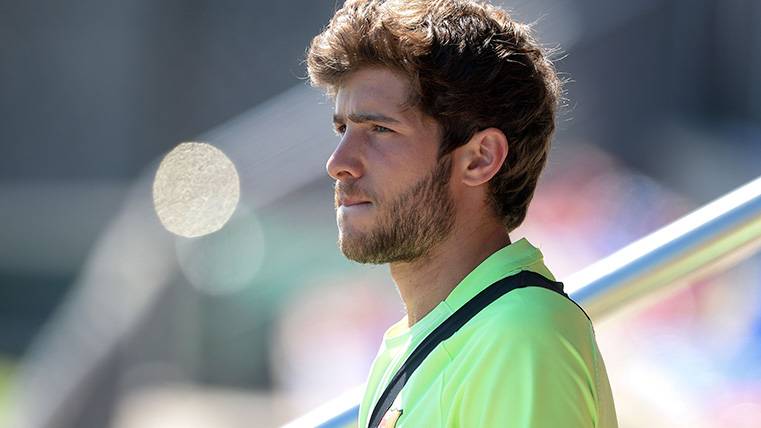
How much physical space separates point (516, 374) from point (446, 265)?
38cm

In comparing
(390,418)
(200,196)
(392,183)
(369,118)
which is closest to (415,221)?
(392,183)

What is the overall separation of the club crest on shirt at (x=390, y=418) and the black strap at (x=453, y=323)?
0.09ft

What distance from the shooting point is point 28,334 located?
839 cm

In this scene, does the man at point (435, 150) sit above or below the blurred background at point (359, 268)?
below

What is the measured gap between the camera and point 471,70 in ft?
5.39

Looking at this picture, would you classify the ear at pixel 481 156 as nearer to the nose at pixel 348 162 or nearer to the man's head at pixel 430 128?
the man's head at pixel 430 128

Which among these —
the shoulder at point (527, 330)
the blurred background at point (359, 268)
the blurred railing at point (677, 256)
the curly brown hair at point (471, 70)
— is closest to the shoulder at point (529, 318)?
the shoulder at point (527, 330)

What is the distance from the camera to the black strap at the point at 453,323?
1437 mm

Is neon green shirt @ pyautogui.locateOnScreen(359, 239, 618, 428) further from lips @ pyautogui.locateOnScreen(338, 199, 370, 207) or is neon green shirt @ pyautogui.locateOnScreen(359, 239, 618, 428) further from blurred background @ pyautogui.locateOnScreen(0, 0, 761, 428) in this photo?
blurred background @ pyautogui.locateOnScreen(0, 0, 761, 428)

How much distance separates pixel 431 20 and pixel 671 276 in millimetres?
509

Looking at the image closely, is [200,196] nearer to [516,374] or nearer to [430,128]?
[430,128]

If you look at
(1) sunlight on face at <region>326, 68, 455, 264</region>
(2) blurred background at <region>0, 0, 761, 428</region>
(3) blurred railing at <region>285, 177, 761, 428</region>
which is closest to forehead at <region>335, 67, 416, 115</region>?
(1) sunlight on face at <region>326, 68, 455, 264</region>

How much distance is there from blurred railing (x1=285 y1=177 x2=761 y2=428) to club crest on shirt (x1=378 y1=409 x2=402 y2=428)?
1.09 ft

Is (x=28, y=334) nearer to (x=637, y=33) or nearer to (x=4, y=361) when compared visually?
(x=4, y=361)
